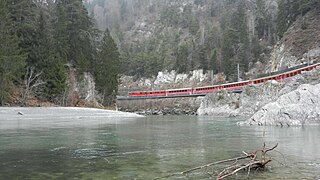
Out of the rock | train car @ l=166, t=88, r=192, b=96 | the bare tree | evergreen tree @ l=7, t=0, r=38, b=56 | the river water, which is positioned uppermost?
evergreen tree @ l=7, t=0, r=38, b=56

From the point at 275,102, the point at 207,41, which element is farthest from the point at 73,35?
the point at 207,41

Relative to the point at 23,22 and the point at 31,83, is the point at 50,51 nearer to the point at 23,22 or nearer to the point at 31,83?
the point at 31,83

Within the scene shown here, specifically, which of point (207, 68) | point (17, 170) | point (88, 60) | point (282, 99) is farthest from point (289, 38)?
point (17, 170)

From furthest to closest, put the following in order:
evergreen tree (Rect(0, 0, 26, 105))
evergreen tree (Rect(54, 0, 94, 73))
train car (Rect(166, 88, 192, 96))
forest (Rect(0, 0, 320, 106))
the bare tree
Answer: train car (Rect(166, 88, 192, 96))
evergreen tree (Rect(54, 0, 94, 73))
the bare tree
forest (Rect(0, 0, 320, 106))
evergreen tree (Rect(0, 0, 26, 105))

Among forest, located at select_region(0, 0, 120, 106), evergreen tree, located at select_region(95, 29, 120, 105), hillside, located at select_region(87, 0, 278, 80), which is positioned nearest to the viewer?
forest, located at select_region(0, 0, 120, 106)

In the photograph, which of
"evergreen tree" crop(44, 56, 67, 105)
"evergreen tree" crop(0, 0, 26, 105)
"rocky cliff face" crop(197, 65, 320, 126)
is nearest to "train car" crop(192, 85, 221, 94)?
"rocky cliff face" crop(197, 65, 320, 126)

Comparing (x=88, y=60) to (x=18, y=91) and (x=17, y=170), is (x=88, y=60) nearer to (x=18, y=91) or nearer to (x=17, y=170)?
(x=18, y=91)

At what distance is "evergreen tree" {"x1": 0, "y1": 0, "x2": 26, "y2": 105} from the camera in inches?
1721

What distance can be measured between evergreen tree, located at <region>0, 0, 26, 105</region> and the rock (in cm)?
3017

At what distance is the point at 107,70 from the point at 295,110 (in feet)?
150

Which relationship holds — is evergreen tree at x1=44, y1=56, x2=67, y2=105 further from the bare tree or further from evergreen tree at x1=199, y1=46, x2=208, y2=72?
evergreen tree at x1=199, y1=46, x2=208, y2=72

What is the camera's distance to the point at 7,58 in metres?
44.0

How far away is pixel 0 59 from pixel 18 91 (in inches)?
333

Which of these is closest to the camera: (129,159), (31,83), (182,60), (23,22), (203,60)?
(129,159)
